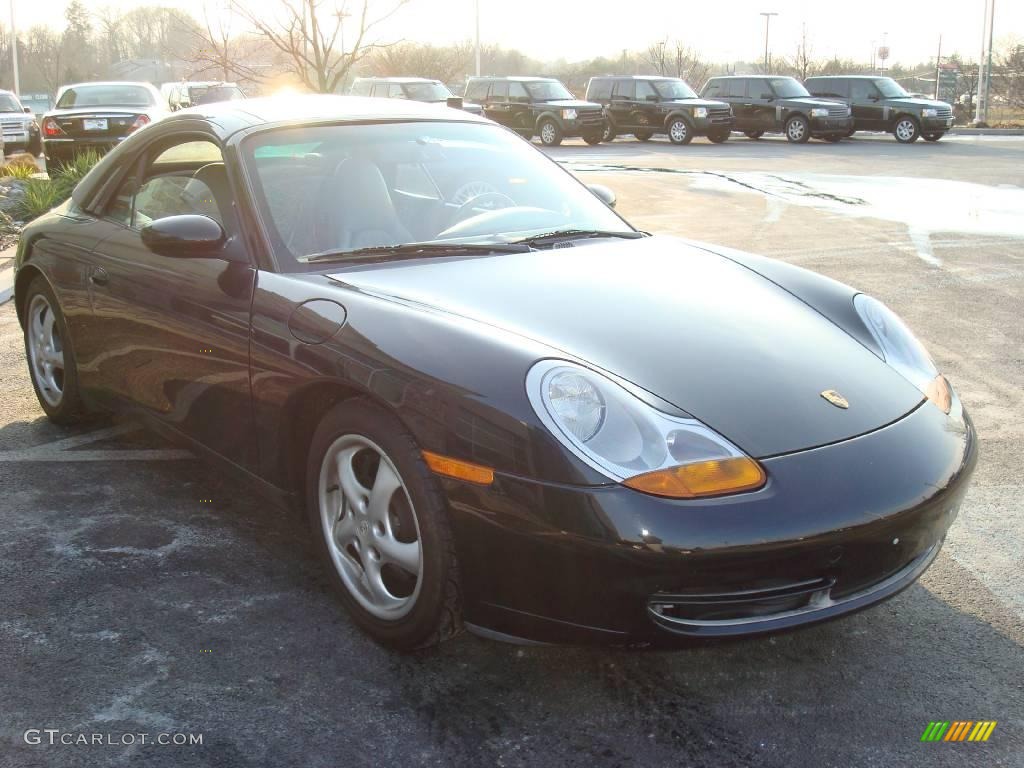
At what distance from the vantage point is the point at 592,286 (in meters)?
3.29

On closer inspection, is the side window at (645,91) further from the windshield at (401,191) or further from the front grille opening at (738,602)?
the front grille opening at (738,602)

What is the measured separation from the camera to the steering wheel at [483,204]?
12.6 feet

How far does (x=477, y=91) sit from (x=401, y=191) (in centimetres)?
2601

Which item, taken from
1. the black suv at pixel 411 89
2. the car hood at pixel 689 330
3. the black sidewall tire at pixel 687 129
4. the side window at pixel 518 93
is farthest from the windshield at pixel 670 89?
the car hood at pixel 689 330

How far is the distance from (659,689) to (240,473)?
1531 mm

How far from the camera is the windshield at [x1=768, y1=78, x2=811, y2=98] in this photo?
2805cm

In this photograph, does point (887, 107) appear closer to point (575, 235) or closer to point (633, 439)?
point (575, 235)

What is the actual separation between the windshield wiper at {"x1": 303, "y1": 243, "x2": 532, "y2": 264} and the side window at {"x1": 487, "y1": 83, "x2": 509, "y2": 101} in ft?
83.5

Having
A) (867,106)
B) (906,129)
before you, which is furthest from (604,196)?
(867,106)

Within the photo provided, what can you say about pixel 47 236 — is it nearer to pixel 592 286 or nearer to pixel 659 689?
pixel 592 286

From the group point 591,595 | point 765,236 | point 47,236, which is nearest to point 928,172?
point 765,236

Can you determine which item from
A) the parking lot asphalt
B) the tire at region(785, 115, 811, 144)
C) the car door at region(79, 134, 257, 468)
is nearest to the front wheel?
Result: the tire at region(785, 115, 811, 144)

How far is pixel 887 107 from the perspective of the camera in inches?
1061

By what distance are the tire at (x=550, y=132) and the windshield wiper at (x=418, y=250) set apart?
2411 centimetres
